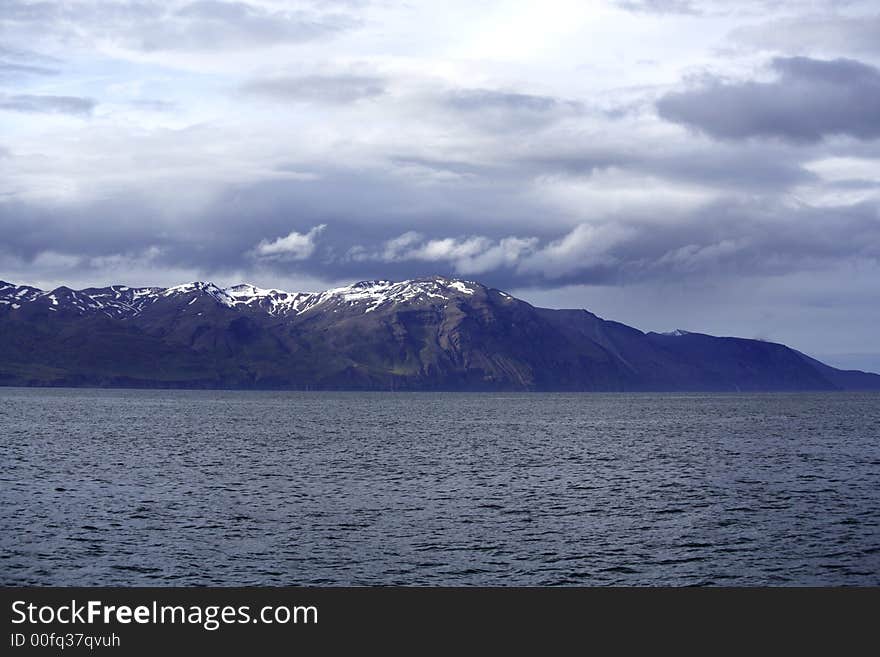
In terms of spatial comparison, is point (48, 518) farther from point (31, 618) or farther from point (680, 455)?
point (680, 455)

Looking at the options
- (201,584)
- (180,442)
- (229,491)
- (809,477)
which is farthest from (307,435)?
(201,584)

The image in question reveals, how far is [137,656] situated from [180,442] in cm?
11663

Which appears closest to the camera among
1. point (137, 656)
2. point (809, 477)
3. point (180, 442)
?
point (137, 656)

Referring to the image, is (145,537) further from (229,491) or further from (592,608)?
(592,608)

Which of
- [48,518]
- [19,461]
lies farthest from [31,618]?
[19,461]

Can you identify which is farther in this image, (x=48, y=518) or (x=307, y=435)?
(x=307, y=435)

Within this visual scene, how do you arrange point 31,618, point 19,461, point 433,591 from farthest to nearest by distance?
point 19,461, point 433,591, point 31,618

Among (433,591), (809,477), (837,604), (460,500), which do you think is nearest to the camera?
(837,604)

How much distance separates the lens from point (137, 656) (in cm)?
3484

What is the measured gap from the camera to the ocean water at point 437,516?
172 feet

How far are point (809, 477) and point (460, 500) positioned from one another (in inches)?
1573

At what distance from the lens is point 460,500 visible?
80.2m

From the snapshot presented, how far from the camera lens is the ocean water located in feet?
172

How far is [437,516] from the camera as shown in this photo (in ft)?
233
